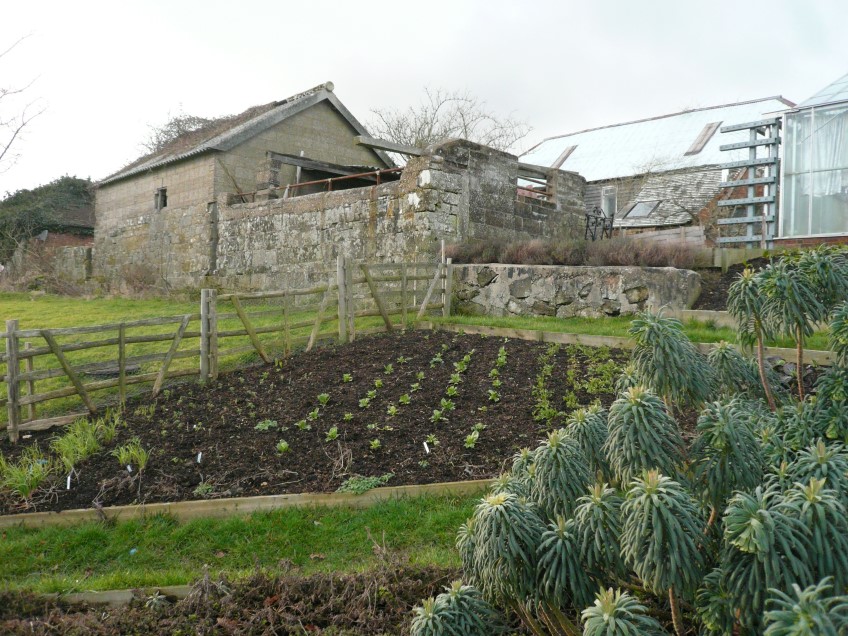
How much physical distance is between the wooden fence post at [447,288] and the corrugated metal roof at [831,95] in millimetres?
6523

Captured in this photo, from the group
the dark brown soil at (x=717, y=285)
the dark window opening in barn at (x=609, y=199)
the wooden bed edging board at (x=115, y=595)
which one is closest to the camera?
the wooden bed edging board at (x=115, y=595)

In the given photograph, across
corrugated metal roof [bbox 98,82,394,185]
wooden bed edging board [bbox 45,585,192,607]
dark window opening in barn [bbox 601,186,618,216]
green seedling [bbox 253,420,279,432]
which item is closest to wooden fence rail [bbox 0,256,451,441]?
green seedling [bbox 253,420,279,432]

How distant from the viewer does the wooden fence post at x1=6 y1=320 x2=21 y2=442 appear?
7363mm

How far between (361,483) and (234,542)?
110 centimetres

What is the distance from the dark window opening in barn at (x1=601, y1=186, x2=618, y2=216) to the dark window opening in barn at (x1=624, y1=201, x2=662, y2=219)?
8.76ft

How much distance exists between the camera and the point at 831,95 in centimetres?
1129

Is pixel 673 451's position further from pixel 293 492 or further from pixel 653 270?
pixel 653 270

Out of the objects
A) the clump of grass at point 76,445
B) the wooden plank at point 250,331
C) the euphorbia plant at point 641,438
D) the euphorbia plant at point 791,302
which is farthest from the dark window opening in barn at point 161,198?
the euphorbia plant at point 641,438

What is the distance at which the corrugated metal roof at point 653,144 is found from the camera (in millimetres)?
24312

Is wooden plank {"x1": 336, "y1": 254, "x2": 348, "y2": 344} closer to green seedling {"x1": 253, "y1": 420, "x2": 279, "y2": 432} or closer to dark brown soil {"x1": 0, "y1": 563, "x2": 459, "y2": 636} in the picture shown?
green seedling {"x1": 253, "y1": 420, "x2": 279, "y2": 432}

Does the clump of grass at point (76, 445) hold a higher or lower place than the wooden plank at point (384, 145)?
lower

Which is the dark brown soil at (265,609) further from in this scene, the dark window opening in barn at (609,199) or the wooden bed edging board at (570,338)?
the dark window opening in barn at (609,199)

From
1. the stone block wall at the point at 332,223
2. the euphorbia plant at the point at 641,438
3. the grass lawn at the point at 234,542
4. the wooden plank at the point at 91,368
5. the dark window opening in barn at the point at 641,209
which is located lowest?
the grass lawn at the point at 234,542

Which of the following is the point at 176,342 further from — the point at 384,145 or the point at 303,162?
the point at 303,162
